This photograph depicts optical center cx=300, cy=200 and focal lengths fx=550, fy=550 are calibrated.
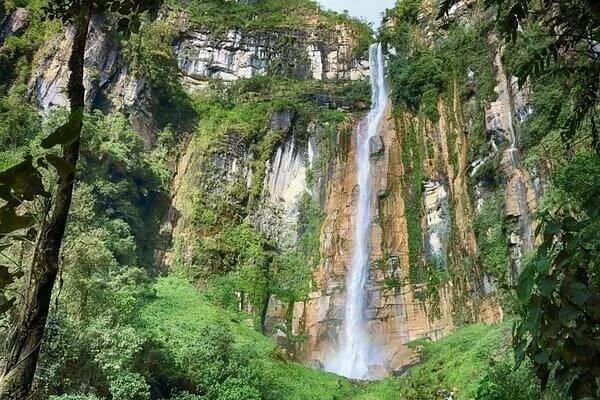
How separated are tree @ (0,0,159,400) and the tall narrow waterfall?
60.0 ft

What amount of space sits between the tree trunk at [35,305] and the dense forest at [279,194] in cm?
590

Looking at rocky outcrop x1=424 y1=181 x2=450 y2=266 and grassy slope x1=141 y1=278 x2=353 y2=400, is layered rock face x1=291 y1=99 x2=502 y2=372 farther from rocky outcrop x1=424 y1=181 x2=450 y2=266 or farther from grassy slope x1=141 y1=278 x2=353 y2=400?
grassy slope x1=141 y1=278 x2=353 y2=400

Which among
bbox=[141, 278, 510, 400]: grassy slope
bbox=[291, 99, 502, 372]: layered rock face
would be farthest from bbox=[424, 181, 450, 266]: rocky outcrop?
bbox=[141, 278, 510, 400]: grassy slope

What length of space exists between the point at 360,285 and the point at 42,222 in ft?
67.6

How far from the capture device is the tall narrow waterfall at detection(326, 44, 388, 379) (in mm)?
19922

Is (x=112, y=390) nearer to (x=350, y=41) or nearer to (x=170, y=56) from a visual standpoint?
(x=170, y=56)

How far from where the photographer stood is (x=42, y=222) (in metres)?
1.75

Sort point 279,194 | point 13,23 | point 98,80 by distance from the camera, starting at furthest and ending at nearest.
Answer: point 279,194
point 13,23
point 98,80

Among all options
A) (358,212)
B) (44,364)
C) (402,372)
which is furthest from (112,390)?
(358,212)

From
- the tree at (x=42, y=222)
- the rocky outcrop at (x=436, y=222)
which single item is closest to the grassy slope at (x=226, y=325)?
the rocky outcrop at (x=436, y=222)

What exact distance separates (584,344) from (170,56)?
2712 centimetres

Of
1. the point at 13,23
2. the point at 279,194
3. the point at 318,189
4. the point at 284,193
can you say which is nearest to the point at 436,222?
the point at 318,189

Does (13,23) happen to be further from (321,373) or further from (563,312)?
(563,312)

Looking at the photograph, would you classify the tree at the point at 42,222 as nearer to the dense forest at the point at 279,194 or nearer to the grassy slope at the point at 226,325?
the dense forest at the point at 279,194
